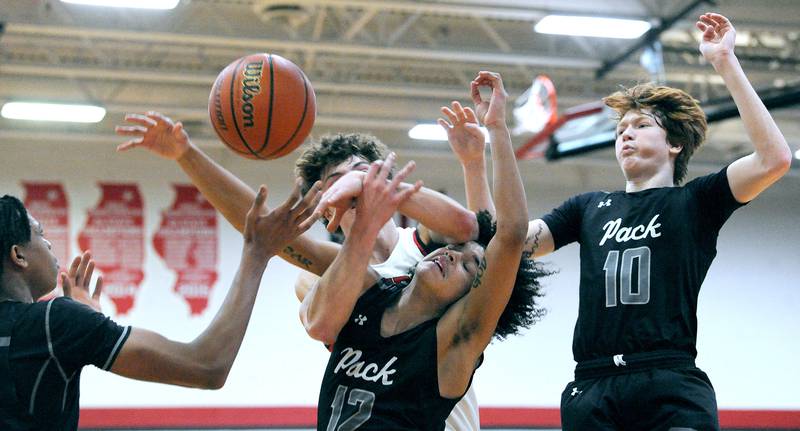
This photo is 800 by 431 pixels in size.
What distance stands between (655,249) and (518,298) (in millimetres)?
556

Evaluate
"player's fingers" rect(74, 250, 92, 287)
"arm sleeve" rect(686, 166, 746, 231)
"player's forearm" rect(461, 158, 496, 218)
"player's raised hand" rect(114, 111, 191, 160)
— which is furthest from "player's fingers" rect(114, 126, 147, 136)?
"arm sleeve" rect(686, 166, 746, 231)

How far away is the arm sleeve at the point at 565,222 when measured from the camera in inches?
150

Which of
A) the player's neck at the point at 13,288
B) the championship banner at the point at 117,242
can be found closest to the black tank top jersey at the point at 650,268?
the player's neck at the point at 13,288

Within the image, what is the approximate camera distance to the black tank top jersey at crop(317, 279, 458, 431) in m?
2.94

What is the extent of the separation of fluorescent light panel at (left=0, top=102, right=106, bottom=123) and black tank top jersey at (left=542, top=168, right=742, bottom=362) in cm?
930

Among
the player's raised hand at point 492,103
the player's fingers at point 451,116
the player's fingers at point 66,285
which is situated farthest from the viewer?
the player's fingers at point 451,116

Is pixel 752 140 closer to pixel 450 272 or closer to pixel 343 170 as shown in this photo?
pixel 450 272

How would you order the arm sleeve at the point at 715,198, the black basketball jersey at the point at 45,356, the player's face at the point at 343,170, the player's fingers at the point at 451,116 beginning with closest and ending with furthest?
1. the black basketball jersey at the point at 45,356
2. the player's fingers at the point at 451,116
3. the arm sleeve at the point at 715,198
4. the player's face at the point at 343,170

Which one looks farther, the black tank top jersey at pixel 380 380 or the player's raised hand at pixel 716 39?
the player's raised hand at pixel 716 39

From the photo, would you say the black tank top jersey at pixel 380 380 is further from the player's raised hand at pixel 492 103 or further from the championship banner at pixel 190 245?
the championship banner at pixel 190 245

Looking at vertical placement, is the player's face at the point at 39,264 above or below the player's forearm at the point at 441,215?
below

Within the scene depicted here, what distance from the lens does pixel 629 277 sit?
3484 mm

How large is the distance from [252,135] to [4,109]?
30.0 feet

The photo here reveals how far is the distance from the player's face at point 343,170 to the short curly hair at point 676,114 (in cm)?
104
